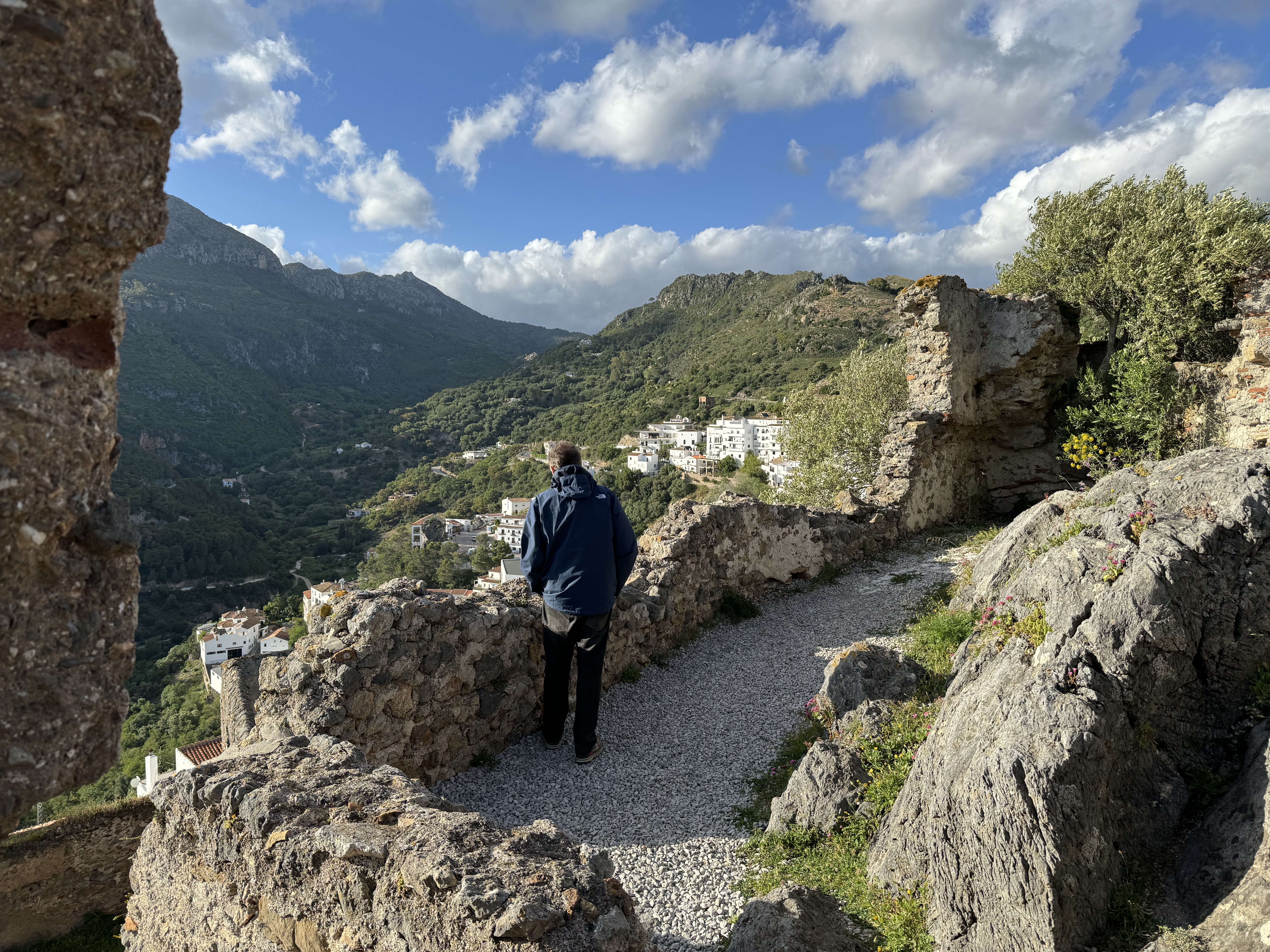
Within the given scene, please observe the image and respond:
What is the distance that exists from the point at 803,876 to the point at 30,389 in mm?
5003

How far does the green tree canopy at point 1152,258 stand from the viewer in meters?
12.7

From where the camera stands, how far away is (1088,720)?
12.8 feet

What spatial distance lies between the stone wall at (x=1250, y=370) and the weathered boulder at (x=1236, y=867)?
10587 millimetres

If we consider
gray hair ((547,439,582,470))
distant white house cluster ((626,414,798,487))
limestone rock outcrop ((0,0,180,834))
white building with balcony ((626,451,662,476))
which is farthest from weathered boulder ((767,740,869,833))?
white building with balcony ((626,451,662,476))

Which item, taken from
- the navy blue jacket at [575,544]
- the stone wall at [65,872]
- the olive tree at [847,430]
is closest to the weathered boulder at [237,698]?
the stone wall at [65,872]

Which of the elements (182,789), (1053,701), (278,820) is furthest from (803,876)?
(182,789)

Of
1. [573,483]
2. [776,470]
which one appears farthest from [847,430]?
[776,470]

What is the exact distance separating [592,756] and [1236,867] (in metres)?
4.63

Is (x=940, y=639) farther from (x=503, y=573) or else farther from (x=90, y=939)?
(x=503, y=573)

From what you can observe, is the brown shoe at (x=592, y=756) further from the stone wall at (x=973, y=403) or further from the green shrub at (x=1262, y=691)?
the stone wall at (x=973, y=403)

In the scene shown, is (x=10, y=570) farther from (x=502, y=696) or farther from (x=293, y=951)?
(x=502, y=696)

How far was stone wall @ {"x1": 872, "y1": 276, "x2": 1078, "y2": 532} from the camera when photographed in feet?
45.8

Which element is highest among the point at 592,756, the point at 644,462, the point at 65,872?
the point at 644,462

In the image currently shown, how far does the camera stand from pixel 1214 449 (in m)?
6.57
